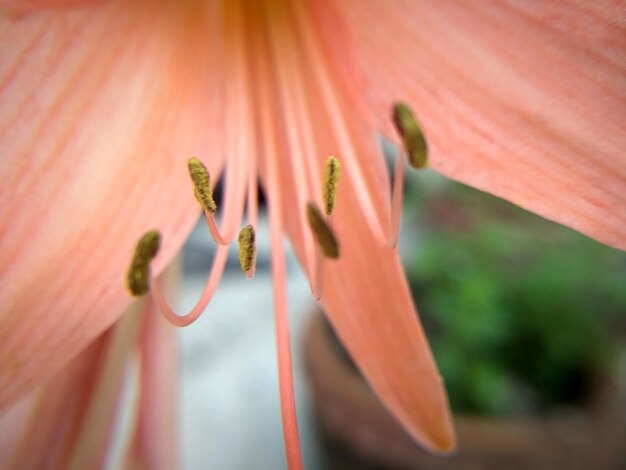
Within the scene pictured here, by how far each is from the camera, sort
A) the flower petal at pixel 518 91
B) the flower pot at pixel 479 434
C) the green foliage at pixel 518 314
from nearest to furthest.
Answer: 1. the flower petal at pixel 518 91
2. the flower pot at pixel 479 434
3. the green foliage at pixel 518 314

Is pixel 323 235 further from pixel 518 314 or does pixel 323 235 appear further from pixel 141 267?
pixel 518 314

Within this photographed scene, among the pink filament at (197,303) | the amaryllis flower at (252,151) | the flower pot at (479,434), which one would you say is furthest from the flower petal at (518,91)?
the flower pot at (479,434)

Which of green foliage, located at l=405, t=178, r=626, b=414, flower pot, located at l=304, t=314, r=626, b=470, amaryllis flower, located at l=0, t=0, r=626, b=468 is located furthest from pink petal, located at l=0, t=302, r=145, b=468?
green foliage, located at l=405, t=178, r=626, b=414

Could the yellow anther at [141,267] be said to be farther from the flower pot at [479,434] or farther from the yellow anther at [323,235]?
the flower pot at [479,434]

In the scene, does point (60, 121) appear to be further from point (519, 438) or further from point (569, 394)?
point (569, 394)

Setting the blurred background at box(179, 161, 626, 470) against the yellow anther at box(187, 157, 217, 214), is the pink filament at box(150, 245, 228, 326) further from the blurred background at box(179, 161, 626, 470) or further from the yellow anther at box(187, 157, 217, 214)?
the blurred background at box(179, 161, 626, 470)

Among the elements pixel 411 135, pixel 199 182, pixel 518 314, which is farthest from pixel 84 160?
pixel 518 314

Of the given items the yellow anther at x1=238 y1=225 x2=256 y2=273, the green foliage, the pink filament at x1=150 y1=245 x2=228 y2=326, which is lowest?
the pink filament at x1=150 y1=245 x2=228 y2=326
